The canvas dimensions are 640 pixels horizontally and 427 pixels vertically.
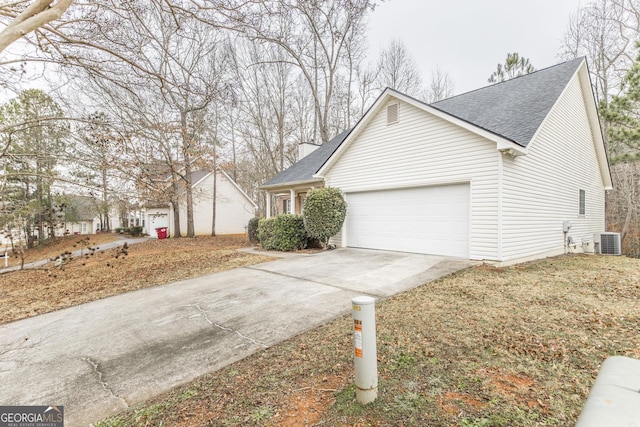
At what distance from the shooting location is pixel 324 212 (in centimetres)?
995

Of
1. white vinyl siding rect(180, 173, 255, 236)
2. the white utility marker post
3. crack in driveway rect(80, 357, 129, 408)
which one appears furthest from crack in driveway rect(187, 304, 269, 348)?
white vinyl siding rect(180, 173, 255, 236)

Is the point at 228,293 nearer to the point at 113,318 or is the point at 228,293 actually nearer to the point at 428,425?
the point at 113,318

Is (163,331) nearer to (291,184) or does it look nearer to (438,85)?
(291,184)

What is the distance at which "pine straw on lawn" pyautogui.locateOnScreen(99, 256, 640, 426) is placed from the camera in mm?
2229

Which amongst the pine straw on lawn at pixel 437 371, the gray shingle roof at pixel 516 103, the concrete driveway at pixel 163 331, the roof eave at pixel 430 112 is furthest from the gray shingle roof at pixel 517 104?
the pine straw on lawn at pixel 437 371

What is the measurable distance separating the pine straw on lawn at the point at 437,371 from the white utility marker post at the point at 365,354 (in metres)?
0.11

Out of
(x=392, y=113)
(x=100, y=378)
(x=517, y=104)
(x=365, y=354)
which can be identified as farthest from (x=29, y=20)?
(x=517, y=104)

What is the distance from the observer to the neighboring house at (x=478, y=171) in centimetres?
716

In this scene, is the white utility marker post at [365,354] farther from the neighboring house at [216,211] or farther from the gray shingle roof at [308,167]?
the neighboring house at [216,211]

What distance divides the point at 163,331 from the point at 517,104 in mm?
10464

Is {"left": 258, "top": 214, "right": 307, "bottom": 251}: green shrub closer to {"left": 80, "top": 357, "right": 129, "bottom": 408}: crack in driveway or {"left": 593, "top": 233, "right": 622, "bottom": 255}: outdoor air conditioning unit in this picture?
{"left": 80, "top": 357, "right": 129, "bottom": 408}: crack in driveway

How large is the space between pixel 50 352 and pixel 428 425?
14.9 feet

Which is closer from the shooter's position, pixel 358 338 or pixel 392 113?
pixel 358 338

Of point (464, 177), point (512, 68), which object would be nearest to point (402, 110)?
point (464, 177)
